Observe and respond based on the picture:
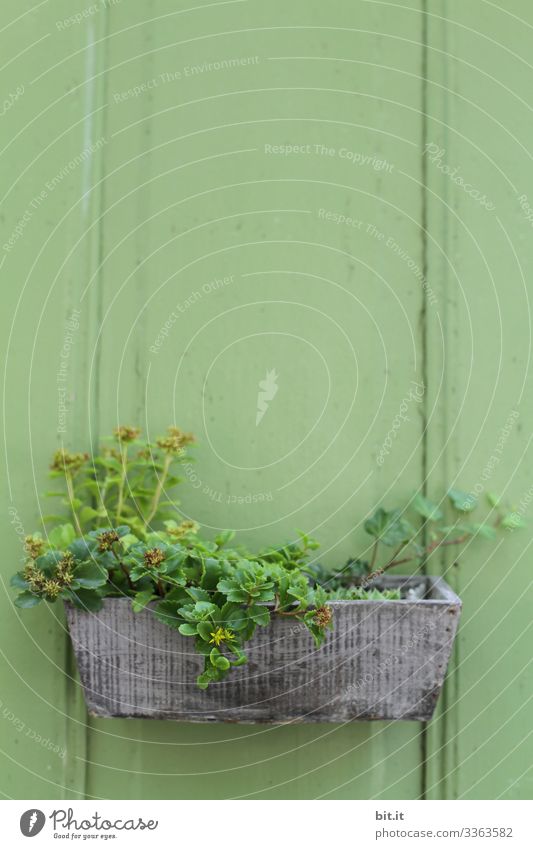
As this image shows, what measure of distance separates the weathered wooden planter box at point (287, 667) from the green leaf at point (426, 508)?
12 cm

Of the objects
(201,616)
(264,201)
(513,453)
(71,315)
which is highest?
(264,201)

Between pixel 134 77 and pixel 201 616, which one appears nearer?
pixel 201 616

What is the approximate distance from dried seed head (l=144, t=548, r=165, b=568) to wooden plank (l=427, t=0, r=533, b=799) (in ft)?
1.10

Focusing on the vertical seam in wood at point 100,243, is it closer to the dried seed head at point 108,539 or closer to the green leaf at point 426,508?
the dried seed head at point 108,539

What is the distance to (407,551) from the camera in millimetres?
953

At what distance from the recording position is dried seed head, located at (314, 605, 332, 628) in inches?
31.2

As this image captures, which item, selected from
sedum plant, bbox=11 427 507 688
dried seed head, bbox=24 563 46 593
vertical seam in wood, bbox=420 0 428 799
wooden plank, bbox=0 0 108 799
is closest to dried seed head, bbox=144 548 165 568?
sedum plant, bbox=11 427 507 688

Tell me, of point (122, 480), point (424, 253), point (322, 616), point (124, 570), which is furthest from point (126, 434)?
point (424, 253)

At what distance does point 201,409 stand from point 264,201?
0.25 m

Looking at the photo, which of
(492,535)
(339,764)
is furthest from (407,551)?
(339,764)

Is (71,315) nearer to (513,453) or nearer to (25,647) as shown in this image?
(25,647)

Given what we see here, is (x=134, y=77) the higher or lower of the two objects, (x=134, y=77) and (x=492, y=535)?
the higher

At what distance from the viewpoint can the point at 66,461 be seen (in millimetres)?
926

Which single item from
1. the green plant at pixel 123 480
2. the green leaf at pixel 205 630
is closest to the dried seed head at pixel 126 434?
the green plant at pixel 123 480
